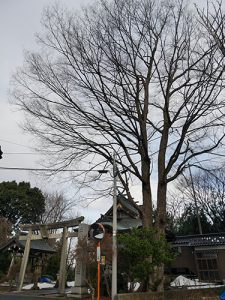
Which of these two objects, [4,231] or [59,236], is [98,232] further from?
[4,231]

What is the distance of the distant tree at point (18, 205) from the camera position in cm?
4831

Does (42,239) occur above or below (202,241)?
below

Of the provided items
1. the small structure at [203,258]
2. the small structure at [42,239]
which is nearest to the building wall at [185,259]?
the small structure at [203,258]

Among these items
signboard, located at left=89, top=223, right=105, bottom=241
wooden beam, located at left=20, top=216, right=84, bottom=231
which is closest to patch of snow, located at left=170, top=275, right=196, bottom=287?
wooden beam, located at left=20, top=216, right=84, bottom=231

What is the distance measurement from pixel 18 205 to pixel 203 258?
27.2 metres

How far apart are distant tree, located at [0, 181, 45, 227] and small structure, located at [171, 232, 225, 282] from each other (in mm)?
23438

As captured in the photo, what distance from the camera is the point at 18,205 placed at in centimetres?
4856

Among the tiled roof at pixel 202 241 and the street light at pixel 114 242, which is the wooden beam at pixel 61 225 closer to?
the street light at pixel 114 242

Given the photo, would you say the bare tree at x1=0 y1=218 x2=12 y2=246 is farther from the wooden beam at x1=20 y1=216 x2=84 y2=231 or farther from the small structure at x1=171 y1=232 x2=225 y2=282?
the small structure at x1=171 y1=232 x2=225 y2=282

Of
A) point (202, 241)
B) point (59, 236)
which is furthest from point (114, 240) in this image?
point (202, 241)

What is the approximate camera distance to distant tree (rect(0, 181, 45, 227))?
48312 mm

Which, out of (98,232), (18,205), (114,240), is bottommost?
(114,240)

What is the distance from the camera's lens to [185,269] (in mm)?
30875

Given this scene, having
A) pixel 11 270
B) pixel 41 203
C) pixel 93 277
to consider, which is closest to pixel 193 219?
pixel 41 203
